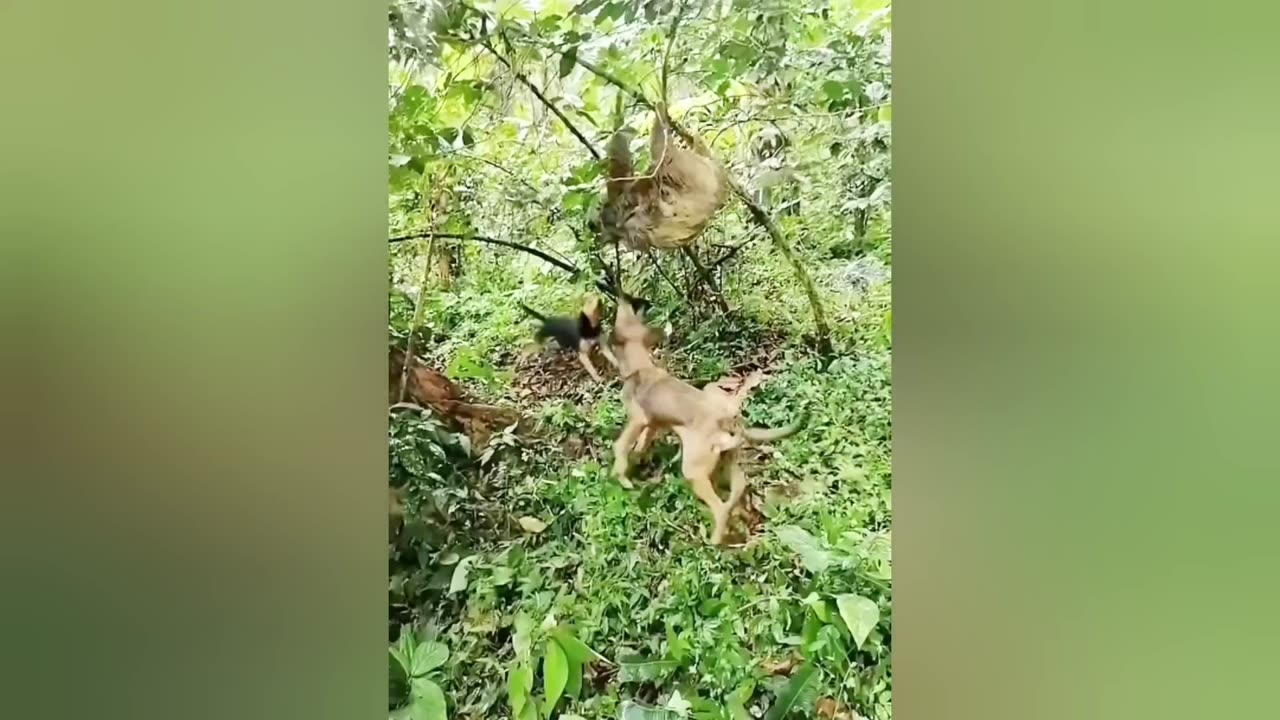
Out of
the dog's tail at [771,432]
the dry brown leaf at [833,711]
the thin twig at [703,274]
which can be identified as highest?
the thin twig at [703,274]

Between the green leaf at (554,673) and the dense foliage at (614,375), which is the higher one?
the dense foliage at (614,375)

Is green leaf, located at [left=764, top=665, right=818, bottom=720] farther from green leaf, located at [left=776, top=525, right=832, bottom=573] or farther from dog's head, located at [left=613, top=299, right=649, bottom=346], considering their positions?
dog's head, located at [left=613, top=299, right=649, bottom=346]

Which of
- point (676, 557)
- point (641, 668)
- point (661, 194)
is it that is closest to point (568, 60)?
point (661, 194)

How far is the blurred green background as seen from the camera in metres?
0.82

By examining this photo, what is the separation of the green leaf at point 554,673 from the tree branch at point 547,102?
1.78ft

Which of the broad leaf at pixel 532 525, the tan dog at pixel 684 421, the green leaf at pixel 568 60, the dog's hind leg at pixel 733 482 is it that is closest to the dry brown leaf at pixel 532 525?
the broad leaf at pixel 532 525

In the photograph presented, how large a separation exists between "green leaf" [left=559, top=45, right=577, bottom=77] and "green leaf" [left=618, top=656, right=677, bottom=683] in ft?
2.12

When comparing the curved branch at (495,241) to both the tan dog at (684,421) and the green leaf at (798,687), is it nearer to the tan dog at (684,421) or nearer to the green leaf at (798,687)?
the tan dog at (684,421)

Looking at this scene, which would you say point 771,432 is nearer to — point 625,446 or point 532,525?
point 625,446

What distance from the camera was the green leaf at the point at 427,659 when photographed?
893 mm

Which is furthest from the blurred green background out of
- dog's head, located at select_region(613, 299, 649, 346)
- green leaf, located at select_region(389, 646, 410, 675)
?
dog's head, located at select_region(613, 299, 649, 346)

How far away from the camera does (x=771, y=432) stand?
87cm

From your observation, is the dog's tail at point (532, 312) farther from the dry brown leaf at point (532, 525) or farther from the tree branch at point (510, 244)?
the dry brown leaf at point (532, 525)
